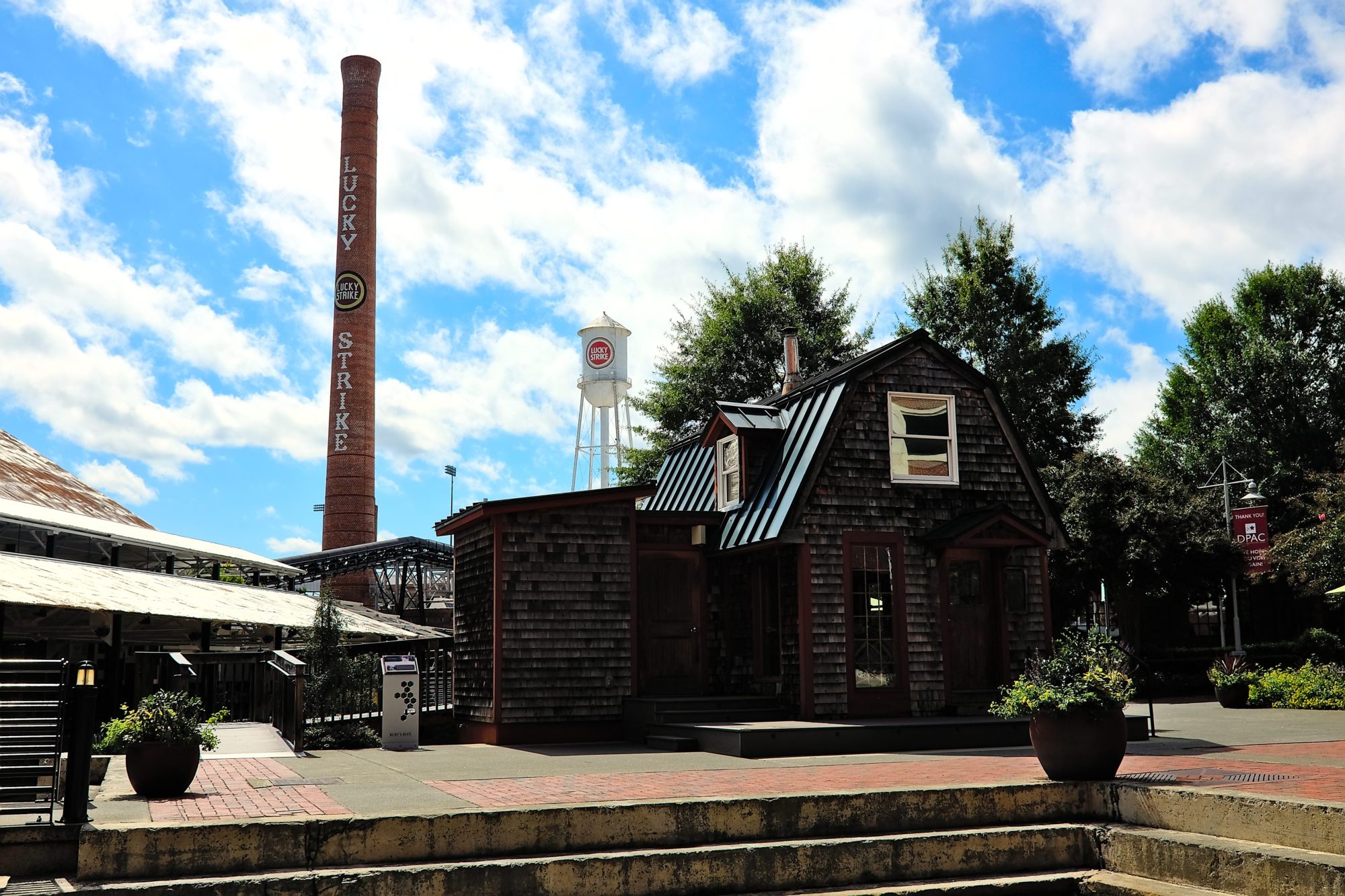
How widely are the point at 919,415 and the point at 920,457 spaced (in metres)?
0.66

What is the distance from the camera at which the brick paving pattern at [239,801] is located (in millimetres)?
7645

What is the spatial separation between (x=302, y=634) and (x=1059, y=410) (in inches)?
999

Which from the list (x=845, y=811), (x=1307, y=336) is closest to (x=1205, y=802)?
(x=845, y=811)

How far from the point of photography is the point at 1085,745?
29.1 ft

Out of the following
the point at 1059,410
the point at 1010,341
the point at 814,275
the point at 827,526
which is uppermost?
the point at 814,275

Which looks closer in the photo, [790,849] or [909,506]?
[790,849]

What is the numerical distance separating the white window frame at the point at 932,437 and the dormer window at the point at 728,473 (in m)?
2.38

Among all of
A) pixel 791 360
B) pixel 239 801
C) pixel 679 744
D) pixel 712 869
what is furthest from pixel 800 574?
pixel 239 801

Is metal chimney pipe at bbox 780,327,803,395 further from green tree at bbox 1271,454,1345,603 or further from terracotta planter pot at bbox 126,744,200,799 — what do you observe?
green tree at bbox 1271,454,1345,603

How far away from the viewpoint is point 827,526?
15797 mm

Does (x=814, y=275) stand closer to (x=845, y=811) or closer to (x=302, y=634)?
(x=302, y=634)

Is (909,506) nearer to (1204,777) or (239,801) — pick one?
(1204,777)

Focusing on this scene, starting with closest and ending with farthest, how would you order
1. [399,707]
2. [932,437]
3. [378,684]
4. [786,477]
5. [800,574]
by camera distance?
[399,707] < [800,574] < [786,477] < [378,684] < [932,437]

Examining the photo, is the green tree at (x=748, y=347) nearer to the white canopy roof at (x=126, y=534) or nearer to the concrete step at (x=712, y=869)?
the white canopy roof at (x=126, y=534)
